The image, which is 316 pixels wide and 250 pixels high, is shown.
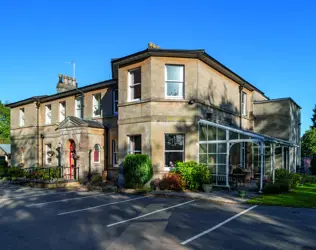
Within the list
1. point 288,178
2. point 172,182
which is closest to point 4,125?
point 172,182

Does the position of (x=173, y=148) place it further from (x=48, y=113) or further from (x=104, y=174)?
(x=48, y=113)

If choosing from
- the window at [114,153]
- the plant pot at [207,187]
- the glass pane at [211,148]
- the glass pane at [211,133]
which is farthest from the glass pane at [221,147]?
the window at [114,153]

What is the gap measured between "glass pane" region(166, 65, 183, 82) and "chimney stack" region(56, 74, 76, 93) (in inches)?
549

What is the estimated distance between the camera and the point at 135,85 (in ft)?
52.4

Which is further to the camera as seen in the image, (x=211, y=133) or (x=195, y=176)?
(x=211, y=133)

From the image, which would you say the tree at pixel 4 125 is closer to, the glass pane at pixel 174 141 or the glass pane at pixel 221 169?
the glass pane at pixel 174 141

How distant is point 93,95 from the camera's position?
20.1 m

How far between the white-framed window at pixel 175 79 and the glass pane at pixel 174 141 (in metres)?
2.22

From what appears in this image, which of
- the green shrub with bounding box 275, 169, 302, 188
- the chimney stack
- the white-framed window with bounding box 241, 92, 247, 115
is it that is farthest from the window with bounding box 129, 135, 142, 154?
the chimney stack

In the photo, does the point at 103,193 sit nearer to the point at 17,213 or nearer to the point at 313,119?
the point at 17,213

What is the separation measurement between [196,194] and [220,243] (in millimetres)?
6365

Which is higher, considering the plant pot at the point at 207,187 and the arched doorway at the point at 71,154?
the arched doorway at the point at 71,154

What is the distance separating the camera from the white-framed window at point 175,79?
50.2ft

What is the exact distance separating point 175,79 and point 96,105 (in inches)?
291
